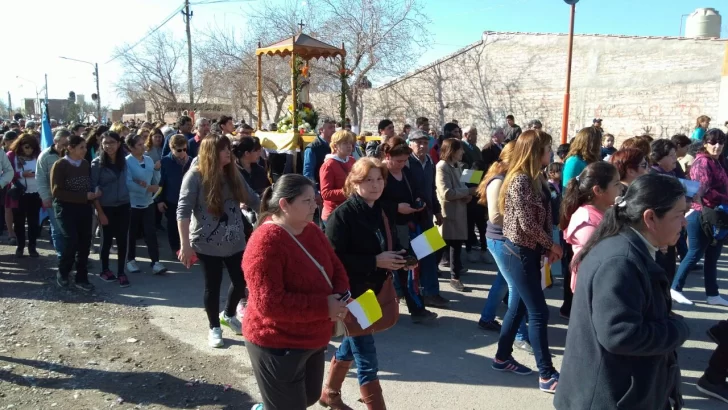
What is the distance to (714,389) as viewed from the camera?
13.3 feet

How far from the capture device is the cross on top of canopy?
10.6m

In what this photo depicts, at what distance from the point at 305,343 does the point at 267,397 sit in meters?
0.35

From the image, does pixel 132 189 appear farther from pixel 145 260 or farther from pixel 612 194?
pixel 612 194

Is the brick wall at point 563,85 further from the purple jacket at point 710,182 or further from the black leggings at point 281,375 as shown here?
the black leggings at point 281,375

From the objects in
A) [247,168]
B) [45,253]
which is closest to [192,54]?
[45,253]

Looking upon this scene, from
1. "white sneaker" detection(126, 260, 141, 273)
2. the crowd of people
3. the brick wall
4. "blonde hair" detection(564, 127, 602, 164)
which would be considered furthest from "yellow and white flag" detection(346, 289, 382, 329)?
the brick wall

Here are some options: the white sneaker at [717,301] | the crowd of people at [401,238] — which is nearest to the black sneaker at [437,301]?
the crowd of people at [401,238]

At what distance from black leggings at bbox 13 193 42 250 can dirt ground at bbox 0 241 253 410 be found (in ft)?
5.88

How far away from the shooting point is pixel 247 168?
5.59 meters

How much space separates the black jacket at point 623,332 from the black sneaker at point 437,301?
140 inches

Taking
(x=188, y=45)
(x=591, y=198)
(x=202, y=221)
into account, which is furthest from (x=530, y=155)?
(x=188, y=45)

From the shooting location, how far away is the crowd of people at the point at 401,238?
2.30 m

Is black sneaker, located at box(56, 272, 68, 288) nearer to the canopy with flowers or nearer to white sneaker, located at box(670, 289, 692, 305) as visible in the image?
the canopy with flowers

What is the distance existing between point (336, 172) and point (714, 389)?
3.67m
